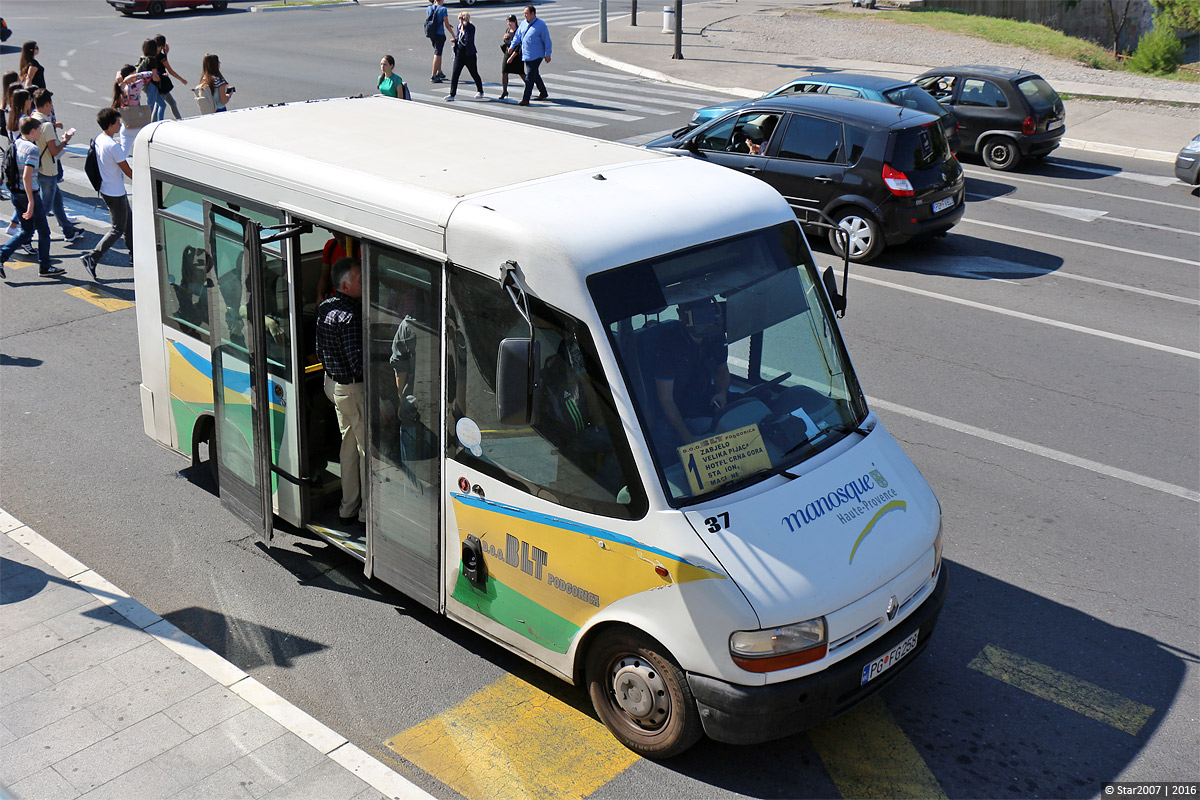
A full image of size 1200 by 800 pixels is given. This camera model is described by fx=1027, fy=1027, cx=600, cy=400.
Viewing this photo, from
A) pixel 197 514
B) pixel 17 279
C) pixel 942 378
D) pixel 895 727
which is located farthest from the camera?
pixel 17 279

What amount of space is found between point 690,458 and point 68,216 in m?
12.3

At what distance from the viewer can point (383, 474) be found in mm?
5816

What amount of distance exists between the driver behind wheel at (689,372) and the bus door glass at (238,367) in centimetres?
252

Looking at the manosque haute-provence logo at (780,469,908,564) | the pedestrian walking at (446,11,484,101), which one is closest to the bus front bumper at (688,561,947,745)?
the manosque haute-provence logo at (780,469,908,564)

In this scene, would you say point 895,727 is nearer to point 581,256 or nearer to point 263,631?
point 581,256

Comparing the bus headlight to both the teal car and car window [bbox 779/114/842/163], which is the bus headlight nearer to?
car window [bbox 779/114/842/163]

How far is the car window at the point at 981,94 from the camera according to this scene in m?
17.3

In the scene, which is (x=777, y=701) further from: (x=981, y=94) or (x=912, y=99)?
(x=981, y=94)

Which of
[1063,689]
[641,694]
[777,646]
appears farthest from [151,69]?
[1063,689]

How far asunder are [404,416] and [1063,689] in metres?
3.88

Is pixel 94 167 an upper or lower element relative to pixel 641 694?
upper

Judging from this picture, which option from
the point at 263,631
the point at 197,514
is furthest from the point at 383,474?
the point at 197,514

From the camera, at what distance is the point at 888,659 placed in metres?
4.95

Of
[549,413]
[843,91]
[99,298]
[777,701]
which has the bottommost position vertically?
[777,701]
